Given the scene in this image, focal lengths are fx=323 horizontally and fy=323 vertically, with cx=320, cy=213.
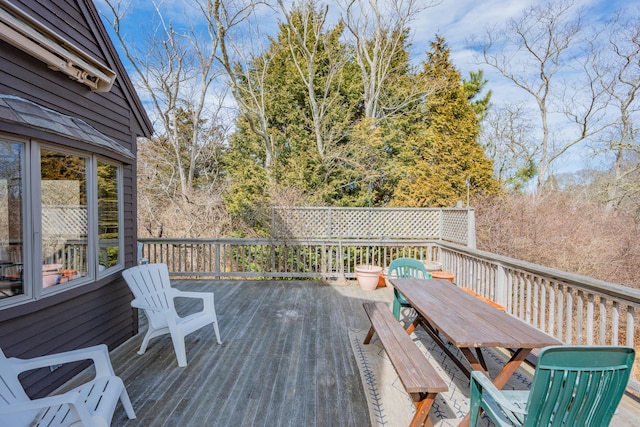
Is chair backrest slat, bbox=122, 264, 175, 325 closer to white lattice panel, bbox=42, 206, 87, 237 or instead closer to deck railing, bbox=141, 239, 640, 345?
white lattice panel, bbox=42, 206, 87, 237

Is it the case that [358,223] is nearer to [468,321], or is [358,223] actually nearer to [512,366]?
[468,321]

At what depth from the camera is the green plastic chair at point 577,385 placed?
139 centimetres

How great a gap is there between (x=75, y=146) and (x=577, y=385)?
3624mm

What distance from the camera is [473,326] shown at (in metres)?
2.21

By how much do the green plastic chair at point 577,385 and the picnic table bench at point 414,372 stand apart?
44 centimetres

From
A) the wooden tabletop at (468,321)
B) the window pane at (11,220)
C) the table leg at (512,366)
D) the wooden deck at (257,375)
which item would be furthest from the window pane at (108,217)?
the table leg at (512,366)

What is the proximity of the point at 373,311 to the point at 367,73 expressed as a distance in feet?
32.9

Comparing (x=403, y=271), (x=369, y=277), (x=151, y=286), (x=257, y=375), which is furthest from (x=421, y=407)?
(x=369, y=277)

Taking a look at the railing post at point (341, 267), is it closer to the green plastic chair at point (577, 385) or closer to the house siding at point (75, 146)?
the house siding at point (75, 146)

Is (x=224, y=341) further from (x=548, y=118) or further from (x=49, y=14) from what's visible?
(x=548, y=118)

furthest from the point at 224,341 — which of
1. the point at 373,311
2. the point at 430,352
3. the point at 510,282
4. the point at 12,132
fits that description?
the point at 510,282

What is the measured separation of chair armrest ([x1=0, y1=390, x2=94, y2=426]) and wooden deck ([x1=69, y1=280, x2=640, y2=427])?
2.23ft

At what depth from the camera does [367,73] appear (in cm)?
1120

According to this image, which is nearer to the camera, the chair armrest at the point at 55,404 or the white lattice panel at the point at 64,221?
the chair armrest at the point at 55,404
